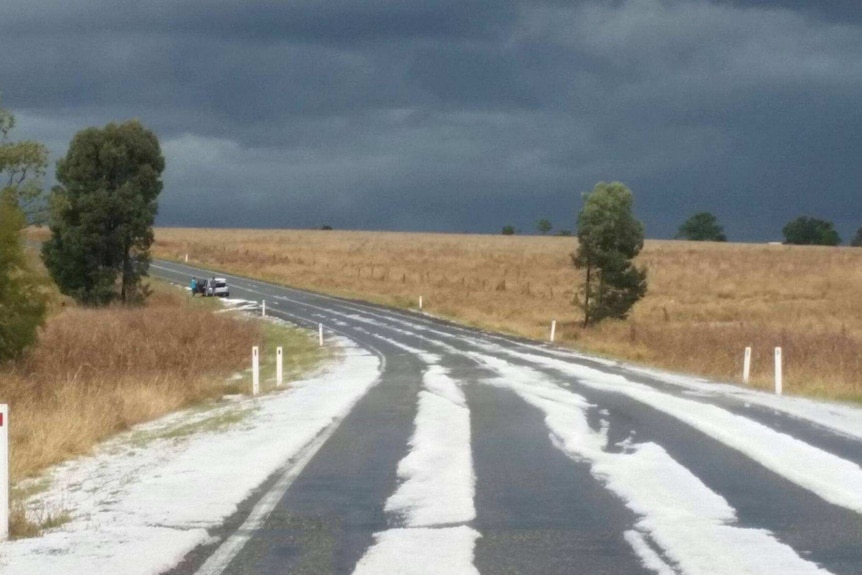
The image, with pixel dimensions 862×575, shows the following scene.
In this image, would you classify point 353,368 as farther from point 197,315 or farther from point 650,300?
point 650,300

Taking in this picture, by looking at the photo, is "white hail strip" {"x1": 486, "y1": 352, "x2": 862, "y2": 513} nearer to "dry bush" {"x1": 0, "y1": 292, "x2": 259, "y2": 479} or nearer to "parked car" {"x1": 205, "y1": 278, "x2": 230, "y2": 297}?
"dry bush" {"x1": 0, "y1": 292, "x2": 259, "y2": 479}

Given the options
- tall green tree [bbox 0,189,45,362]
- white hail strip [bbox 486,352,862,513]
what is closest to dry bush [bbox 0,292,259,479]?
tall green tree [bbox 0,189,45,362]

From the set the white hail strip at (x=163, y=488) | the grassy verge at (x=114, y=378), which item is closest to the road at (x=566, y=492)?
Answer: the white hail strip at (x=163, y=488)

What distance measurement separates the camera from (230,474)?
1120 centimetres

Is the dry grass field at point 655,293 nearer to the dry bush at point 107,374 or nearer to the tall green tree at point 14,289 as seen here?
the dry bush at point 107,374

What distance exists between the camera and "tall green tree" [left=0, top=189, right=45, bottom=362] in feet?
89.4

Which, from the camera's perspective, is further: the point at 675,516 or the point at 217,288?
the point at 217,288

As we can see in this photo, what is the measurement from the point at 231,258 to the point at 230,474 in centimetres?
9186

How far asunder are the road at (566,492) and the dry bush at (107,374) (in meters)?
3.22

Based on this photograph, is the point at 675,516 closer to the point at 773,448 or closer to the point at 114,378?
the point at 773,448

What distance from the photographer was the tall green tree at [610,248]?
48.3 metres

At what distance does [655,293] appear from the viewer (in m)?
70.0

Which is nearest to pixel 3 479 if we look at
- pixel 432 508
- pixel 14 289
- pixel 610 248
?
pixel 432 508

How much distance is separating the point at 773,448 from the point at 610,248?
119 ft
